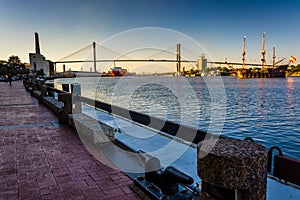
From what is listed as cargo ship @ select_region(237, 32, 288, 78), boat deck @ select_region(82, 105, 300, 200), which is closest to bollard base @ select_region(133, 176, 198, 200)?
boat deck @ select_region(82, 105, 300, 200)

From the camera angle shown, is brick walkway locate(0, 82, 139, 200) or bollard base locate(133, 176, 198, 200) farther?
brick walkway locate(0, 82, 139, 200)

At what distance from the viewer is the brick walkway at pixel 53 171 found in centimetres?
296

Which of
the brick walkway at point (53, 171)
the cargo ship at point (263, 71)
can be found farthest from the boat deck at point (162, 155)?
the cargo ship at point (263, 71)

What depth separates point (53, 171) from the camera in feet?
11.8

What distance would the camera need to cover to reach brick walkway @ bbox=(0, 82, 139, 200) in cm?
296

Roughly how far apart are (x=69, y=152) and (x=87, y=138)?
25.4 inches

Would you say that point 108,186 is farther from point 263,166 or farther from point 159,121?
point 263,166

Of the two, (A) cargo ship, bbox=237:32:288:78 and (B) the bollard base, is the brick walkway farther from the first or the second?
(A) cargo ship, bbox=237:32:288:78

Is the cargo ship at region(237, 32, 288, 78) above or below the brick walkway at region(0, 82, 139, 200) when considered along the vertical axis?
above

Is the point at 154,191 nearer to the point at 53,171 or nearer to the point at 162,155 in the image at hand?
the point at 162,155

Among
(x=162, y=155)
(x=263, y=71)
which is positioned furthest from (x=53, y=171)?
(x=263, y=71)

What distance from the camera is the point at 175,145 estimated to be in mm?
4875

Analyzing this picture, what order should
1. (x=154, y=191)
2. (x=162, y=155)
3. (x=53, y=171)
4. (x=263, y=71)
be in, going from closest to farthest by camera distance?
1. (x=154, y=191)
2. (x=53, y=171)
3. (x=162, y=155)
4. (x=263, y=71)

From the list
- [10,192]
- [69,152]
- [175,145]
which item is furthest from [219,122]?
[10,192]
